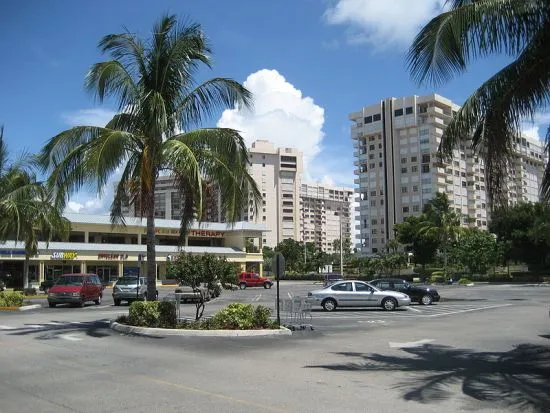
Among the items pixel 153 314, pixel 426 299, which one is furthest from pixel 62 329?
pixel 426 299

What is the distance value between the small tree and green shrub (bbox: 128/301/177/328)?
0.84m

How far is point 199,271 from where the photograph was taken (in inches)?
676

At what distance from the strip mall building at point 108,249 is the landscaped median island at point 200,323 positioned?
34.4m

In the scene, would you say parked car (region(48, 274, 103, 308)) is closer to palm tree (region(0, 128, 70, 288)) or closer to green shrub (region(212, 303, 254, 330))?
palm tree (region(0, 128, 70, 288))

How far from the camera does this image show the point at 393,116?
13925 cm

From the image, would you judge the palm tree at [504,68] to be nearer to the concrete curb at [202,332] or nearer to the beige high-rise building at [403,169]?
the concrete curb at [202,332]

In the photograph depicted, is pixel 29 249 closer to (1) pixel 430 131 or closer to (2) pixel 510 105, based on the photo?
→ (2) pixel 510 105

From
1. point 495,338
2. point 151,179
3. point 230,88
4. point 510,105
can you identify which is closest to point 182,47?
point 230,88

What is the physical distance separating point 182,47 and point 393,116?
5019 inches

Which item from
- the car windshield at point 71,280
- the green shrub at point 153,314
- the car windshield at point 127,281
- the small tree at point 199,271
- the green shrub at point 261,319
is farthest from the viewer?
the car windshield at point 127,281

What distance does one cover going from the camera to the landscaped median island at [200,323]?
15742mm

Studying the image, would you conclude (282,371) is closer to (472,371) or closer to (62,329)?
(472,371)

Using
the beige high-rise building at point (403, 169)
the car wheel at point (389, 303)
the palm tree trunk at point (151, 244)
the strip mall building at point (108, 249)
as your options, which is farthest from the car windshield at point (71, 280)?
the beige high-rise building at point (403, 169)

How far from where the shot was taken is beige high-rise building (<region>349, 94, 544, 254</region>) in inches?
5236
